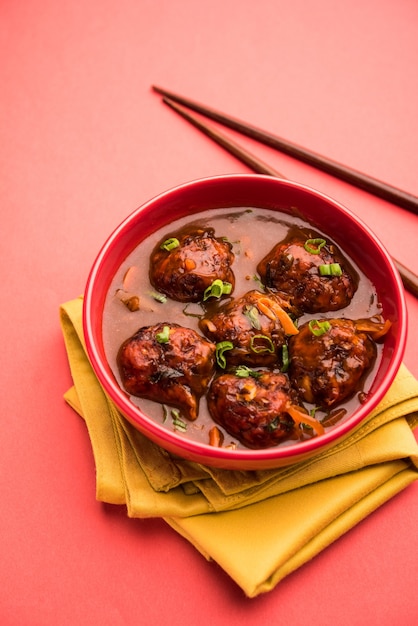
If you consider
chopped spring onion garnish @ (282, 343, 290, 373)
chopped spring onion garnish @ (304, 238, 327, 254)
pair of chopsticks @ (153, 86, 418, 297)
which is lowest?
chopped spring onion garnish @ (282, 343, 290, 373)

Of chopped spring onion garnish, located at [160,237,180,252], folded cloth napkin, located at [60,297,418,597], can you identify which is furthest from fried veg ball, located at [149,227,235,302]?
folded cloth napkin, located at [60,297,418,597]

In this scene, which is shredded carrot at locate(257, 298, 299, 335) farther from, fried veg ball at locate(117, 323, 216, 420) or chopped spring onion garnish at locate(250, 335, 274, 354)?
fried veg ball at locate(117, 323, 216, 420)

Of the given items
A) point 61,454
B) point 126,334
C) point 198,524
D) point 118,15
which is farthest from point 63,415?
point 118,15

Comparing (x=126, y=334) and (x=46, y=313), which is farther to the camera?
(x=46, y=313)

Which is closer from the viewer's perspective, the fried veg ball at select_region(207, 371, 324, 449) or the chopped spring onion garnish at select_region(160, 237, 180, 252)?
the fried veg ball at select_region(207, 371, 324, 449)

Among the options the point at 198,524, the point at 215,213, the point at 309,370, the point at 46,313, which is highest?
the point at 215,213

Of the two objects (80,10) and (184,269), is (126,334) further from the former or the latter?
(80,10)

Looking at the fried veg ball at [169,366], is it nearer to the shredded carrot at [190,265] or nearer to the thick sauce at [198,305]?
the thick sauce at [198,305]
